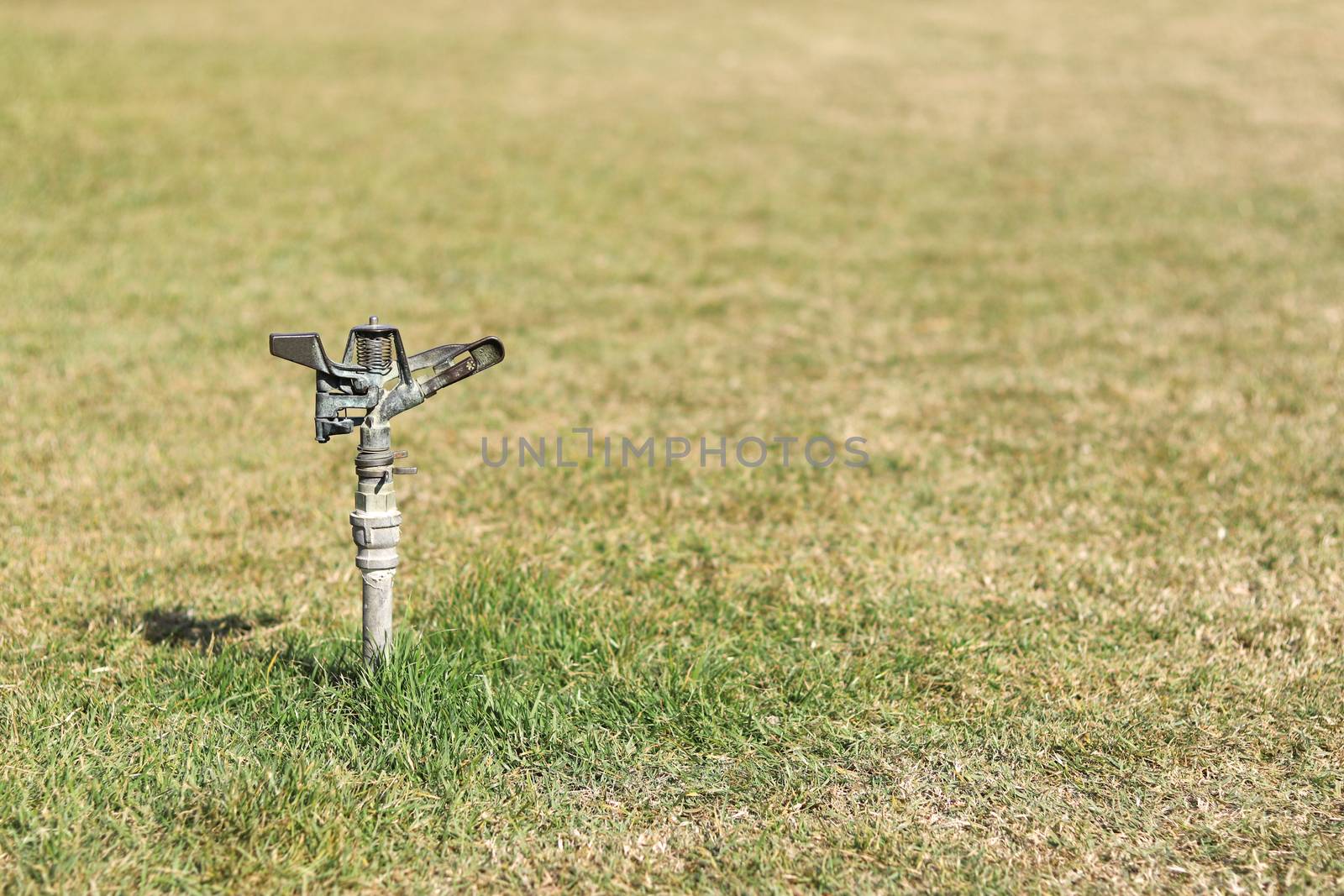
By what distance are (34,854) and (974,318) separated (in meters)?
7.29

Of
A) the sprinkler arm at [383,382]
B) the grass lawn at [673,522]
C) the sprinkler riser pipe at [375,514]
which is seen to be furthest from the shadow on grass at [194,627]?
the sprinkler arm at [383,382]

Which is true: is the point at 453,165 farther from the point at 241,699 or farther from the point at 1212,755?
the point at 1212,755

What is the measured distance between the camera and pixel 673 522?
543cm

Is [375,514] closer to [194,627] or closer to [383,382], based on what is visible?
[383,382]

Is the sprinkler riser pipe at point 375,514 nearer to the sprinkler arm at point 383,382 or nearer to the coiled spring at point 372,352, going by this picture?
the sprinkler arm at point 383,382

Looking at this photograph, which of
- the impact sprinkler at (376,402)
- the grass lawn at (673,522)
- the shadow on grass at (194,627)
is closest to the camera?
the grass lawn at (673,522)

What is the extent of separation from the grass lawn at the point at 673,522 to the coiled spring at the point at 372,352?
0.99m

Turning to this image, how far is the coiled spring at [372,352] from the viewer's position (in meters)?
3.55

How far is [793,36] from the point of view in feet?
67.2

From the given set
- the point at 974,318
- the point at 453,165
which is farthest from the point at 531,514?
the point at 453,165

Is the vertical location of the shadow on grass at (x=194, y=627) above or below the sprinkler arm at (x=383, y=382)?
below

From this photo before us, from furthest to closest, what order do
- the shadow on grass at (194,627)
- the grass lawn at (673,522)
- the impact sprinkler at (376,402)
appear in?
the shadow on grass at (194,627) < the impact sprinkler at (376,402) < the grass lawn at (673,522)

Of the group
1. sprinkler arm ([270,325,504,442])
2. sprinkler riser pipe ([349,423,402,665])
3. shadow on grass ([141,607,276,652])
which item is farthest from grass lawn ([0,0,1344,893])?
sprinkler arm ([270,325,504,442])

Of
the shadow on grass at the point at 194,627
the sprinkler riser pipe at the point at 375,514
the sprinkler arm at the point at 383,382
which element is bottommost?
the shadow on grass at the point at 194,627
